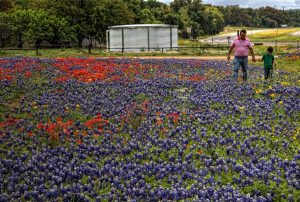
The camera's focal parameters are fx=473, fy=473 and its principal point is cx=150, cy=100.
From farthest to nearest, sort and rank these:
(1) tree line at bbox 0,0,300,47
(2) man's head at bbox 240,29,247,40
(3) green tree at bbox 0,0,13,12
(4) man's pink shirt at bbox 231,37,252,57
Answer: (3) green tree at bbox 0,0,13,12 → (1) tree line at bbox 0,0,300,47 → (4) man's pink shirt at bbox 231,37,252,57 → (2) man's head at bbox 240,29,247,40

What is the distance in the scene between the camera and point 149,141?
1038 cm

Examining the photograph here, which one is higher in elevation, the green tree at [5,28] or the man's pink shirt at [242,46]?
the green tree at [5,28]

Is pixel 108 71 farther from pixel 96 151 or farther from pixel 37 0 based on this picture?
pixel 37 0

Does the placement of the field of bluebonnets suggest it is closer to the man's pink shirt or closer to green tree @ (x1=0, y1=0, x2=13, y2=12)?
the man's pink shirt

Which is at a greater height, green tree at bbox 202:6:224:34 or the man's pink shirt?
green tree at bbox 202:6:224:34

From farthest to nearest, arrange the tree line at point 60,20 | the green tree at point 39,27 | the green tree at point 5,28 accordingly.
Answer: the tree line at point 60,20 < the green tree at point 39,27 < the green tree at point 5,28

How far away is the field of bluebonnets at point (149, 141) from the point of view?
7715 millimetres

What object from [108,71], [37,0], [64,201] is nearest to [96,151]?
[64,201]

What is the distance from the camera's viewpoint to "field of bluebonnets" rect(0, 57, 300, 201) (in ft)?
25.3

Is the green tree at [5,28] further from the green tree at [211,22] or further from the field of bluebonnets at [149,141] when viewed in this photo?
the green tree at [211,22]

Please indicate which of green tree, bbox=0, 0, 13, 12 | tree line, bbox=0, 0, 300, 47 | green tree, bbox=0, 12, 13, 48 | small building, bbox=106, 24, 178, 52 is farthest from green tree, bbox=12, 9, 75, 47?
green tree, bbox=0, 0, 13, 12

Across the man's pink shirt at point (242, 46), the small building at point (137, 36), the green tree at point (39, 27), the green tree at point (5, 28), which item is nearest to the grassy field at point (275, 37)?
the small building at point (137, 36)

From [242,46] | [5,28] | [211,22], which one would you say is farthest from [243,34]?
[211,22]

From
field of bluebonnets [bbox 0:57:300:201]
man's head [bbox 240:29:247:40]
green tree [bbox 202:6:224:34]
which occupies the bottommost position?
field of bluebonnets [bbox 0:57:300:201]
